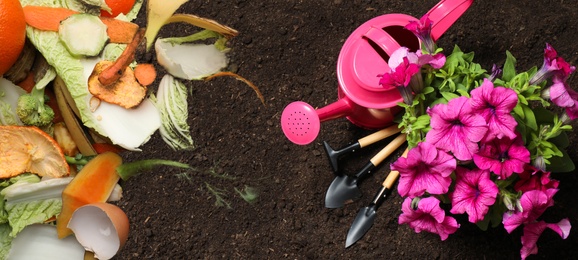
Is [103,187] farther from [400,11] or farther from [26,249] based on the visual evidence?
[400,11]

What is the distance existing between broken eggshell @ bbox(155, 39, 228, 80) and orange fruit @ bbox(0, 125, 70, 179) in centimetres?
25

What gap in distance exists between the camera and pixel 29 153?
1.17 meters

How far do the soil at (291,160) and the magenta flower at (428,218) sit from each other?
170mm

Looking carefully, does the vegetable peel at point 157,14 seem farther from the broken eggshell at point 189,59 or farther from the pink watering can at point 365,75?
the pink watering can at point 365,75

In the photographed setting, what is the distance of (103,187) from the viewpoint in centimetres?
117

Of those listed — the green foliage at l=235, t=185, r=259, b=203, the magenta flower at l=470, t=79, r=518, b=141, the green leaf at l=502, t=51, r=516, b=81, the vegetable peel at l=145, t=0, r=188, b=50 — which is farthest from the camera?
the vegetable peel at l=145, t=0, r=188, b=50

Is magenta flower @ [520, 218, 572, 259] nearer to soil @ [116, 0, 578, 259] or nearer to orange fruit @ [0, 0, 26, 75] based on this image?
soil @ [116, 0, 578, 259]

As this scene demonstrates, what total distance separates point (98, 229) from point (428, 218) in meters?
0.57

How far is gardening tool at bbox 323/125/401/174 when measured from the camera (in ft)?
3.62

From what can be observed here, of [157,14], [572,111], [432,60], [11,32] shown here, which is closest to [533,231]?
[572,111]

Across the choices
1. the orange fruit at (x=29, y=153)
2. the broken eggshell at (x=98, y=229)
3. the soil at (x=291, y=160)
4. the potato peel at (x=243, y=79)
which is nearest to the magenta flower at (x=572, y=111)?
the soil at (x=291, y=160)

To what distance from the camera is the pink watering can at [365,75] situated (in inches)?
40.8

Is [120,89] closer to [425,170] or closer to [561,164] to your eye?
[425,170]

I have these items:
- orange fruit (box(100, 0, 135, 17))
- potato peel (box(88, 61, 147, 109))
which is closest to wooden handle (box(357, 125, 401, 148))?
Result: potato peel (box(88, 61, 147, 109))
